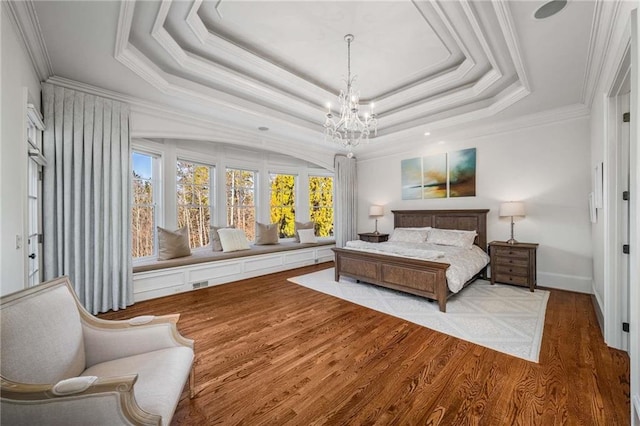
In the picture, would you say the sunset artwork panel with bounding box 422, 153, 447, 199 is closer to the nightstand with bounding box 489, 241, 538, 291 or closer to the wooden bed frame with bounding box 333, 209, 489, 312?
the wooden bed frame with bounding box 333, 209, 489, 312

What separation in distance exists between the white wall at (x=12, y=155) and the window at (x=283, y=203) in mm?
4118

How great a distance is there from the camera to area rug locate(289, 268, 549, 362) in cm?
242

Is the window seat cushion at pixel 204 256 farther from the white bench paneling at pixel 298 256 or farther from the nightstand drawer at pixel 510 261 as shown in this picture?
the nightstand drawer at pixel 510 261

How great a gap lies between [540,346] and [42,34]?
498 centimetres

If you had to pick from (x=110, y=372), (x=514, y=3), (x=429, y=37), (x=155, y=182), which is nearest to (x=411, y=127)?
(x=429, y=37)

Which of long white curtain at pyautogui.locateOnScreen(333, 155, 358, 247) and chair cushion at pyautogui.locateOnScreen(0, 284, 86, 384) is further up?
long white curtain at pyautogui.locateOnScreen(333, 155, 358, 247)

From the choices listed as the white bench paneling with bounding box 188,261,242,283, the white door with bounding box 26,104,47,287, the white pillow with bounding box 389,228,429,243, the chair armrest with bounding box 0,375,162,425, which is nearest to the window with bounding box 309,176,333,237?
the white pillow with bounding box 389,228,429,243

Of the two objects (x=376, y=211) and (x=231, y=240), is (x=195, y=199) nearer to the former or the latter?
(x=231, y=240)

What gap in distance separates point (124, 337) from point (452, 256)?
12.1ft

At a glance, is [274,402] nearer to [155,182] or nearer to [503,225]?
[155,182]

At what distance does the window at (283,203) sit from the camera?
20.0 ft

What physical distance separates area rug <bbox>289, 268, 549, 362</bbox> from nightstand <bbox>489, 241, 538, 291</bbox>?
0.13 metres

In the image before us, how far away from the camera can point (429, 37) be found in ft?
8.70

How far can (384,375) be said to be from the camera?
6.38ft
